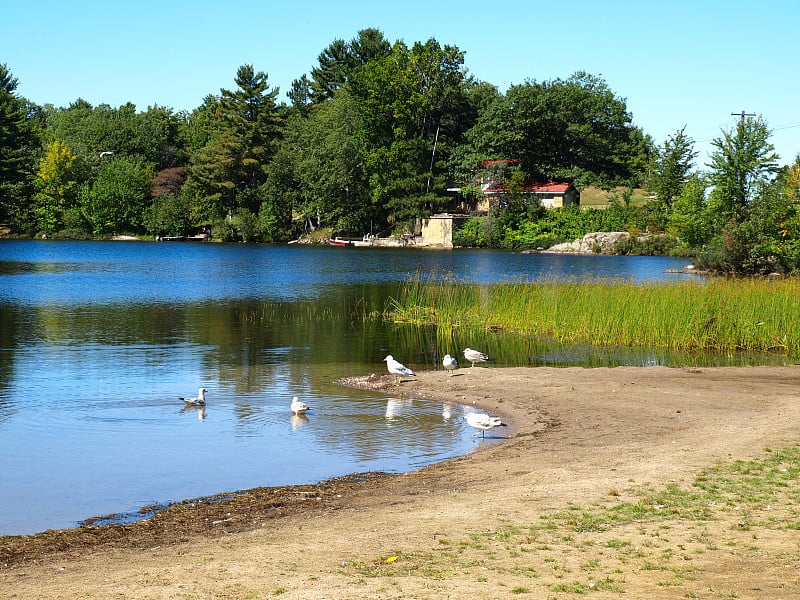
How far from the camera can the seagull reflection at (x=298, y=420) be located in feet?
55.1

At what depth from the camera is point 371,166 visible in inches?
4141

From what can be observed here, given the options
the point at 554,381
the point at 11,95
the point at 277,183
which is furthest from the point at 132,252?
the point at 554,381

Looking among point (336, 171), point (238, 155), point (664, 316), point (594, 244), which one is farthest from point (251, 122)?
point (664, 316)

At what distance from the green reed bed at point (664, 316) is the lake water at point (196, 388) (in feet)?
4.07

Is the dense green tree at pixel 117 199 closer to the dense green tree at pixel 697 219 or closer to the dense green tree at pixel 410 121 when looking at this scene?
the dense green tree at pixel 410 121

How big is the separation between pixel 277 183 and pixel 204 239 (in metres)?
13.3

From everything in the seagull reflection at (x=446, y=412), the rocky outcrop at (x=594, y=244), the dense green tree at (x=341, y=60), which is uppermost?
the dense green tree at (x=341, y=60)

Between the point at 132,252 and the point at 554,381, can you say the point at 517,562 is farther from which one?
the point at 132,252

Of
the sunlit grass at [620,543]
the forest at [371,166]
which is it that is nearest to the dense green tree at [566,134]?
the forest at [371,166]

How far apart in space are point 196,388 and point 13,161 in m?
102

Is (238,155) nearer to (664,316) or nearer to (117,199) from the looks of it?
(117,199)

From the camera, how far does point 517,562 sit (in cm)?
833

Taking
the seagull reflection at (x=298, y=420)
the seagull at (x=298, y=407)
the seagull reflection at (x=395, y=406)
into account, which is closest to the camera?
the seagull reflection at (x=298, y=420)

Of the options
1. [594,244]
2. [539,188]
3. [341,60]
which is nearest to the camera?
[594,244]
